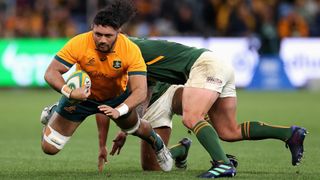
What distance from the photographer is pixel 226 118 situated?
915 cm

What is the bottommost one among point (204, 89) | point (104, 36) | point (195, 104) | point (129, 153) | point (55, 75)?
point (129, 153)

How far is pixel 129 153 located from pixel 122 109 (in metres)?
3.19

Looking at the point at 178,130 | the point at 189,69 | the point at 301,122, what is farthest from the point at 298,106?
the point at 189,69

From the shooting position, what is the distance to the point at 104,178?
8.34 m

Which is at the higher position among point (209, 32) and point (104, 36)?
point (104, 36)

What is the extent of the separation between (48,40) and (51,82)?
15.3m

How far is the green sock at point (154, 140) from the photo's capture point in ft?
29.1

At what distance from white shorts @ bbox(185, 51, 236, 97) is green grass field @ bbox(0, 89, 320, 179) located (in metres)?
0.90

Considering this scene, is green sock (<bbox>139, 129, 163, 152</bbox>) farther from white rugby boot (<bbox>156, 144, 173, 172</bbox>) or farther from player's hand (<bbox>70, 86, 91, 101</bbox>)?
player's hand (<bbox>70, 86, 91, 101</bbox>)

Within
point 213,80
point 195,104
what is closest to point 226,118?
point 213,80

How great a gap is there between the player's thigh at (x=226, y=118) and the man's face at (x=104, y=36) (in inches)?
57.2

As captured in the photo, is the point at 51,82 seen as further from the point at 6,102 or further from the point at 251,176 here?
the point at 6,102

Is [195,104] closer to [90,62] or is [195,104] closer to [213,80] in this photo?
[213,80]

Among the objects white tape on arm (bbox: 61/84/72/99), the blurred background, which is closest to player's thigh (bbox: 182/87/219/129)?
white tape on arm (bbox: 61/84/72/99)
